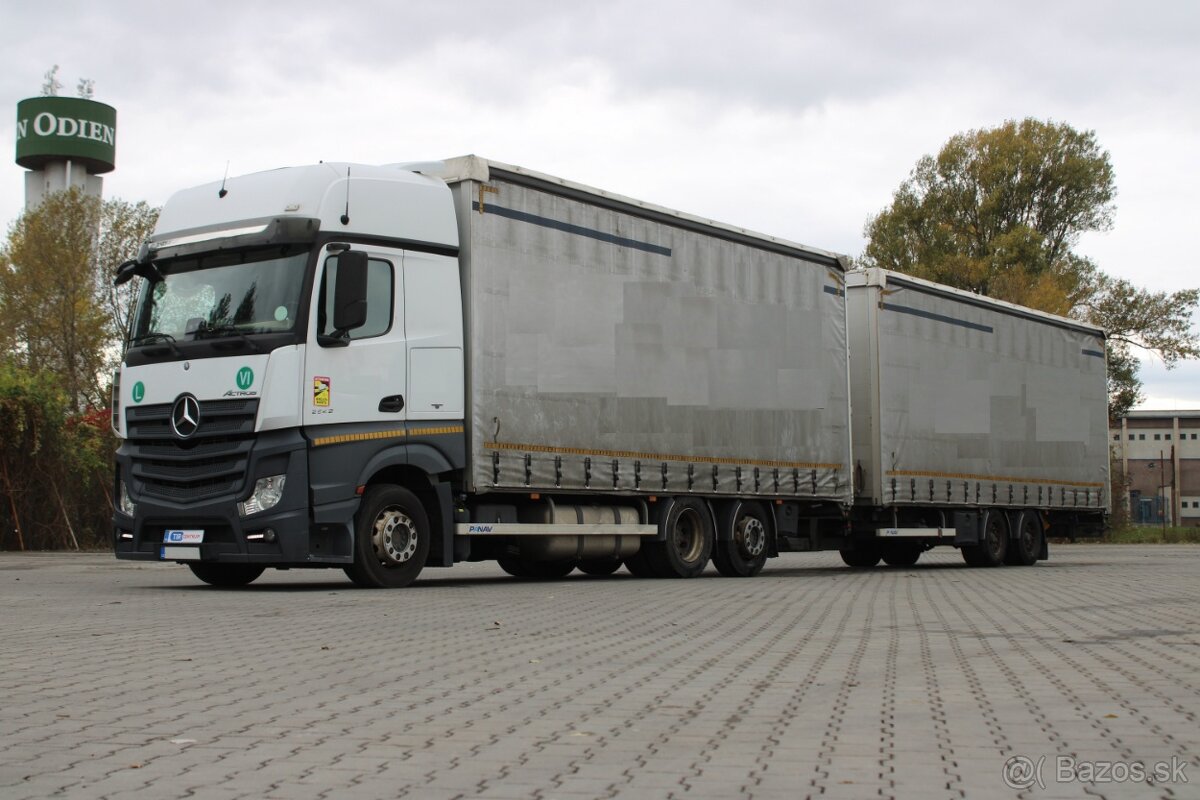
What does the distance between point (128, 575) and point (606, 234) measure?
7.88 m

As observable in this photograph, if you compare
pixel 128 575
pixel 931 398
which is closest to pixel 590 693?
pixel 128 575

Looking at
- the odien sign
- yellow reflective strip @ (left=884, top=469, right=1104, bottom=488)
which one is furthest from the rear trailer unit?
the odien sign

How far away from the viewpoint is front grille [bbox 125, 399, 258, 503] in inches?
546

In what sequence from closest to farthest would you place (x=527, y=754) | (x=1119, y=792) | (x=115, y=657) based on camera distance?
(x=1119, y=792)
(x=527, y=754)
(x=115, y=657)

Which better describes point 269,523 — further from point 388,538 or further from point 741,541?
point 741,541

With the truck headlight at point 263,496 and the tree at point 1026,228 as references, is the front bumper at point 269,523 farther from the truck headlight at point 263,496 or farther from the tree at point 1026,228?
the tree at point 1026,228

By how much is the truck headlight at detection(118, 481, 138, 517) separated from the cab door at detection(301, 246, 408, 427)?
2.36m

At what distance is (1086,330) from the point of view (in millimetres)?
28906

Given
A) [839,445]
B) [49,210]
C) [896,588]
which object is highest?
[49,210]

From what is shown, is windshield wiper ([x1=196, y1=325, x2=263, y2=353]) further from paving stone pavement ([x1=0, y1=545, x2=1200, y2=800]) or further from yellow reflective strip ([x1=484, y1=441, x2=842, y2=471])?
yellow reflective strip ([x1=484, y1=441, x2=842, y2=471])

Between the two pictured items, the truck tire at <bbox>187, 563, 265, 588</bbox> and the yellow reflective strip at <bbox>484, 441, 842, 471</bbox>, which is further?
the truck tire at <bbox>187, 563, 265, 588</bbox>

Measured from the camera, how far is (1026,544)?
25.7 meters

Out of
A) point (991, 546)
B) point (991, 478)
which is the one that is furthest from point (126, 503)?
point (991, 546)

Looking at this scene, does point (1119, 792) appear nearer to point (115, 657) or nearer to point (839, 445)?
point (115, 657)
